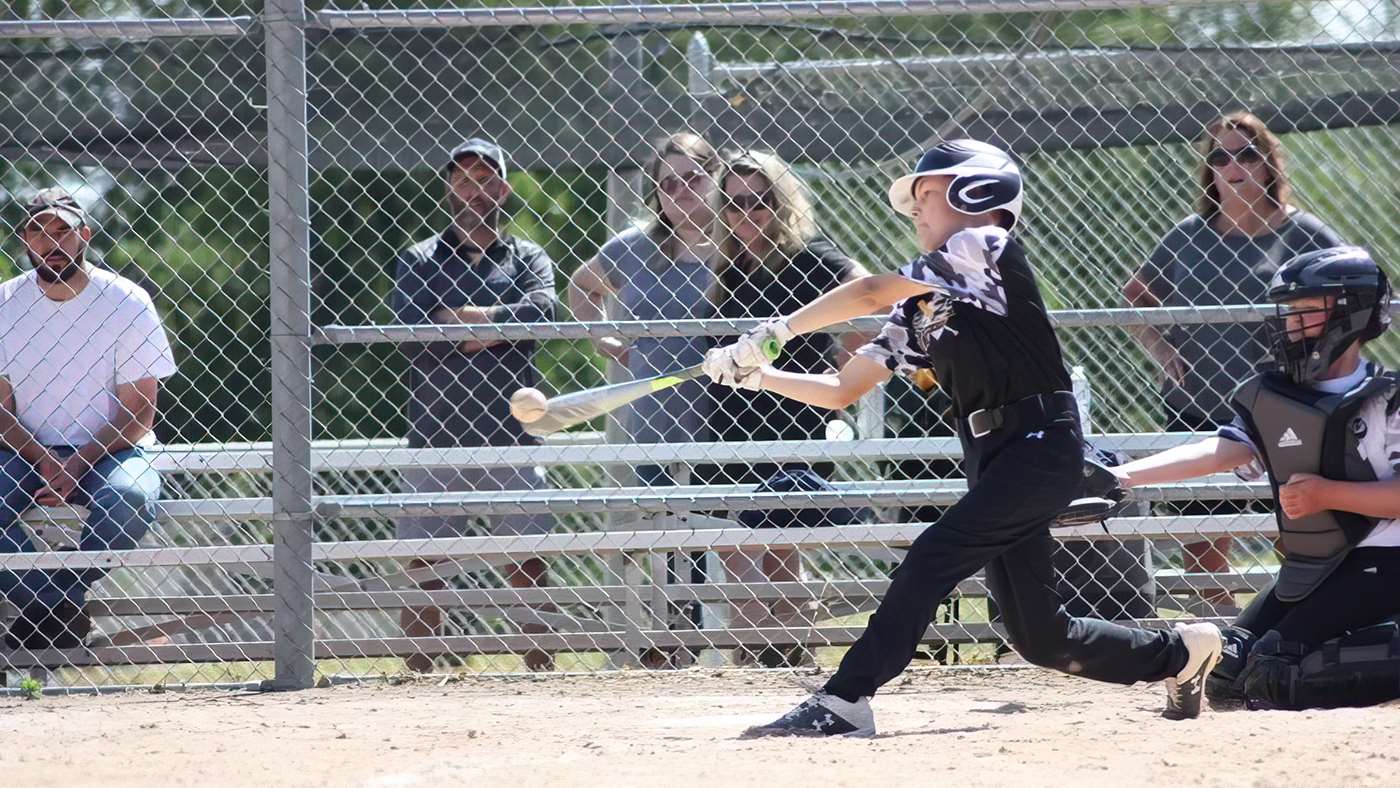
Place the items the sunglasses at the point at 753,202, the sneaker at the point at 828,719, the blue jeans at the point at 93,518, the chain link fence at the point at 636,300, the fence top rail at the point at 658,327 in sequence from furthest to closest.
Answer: the sunglasses at the point at 753,202, the blue jeans at the point at 93,518, the chain link fence at the point at 636,300, the fence top rail at the point at 658,327, the sneaker at the point at 828,719

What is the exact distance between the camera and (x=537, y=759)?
3861 mm

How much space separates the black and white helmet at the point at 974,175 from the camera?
4.16 metres

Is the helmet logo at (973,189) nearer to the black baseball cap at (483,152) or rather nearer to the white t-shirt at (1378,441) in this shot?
the white t-shirt at (1378,441)

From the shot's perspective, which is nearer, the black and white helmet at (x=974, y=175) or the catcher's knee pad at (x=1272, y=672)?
the black and white helmet at (x=974, y=175)

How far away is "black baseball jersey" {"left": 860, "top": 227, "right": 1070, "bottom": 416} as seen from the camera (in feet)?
13.2

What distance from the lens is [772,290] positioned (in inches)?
225

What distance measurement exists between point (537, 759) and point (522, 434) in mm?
2454

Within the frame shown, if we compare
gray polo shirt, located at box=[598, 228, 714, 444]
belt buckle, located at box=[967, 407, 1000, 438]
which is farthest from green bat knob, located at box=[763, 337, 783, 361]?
gray polo shirt, located at box=[598, 228, 714, 444]

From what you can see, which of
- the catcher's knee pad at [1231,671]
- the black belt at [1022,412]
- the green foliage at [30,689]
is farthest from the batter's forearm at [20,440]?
the catcher's knee pad at [1231,671]

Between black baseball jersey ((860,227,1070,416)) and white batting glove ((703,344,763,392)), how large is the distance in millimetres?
452

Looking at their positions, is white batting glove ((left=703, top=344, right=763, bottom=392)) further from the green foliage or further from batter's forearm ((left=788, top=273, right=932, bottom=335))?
the green foliage

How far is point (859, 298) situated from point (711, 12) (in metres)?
1.54

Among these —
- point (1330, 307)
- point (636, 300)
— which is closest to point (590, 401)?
point (636, 300)

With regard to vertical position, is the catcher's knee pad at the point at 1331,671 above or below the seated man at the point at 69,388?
below
